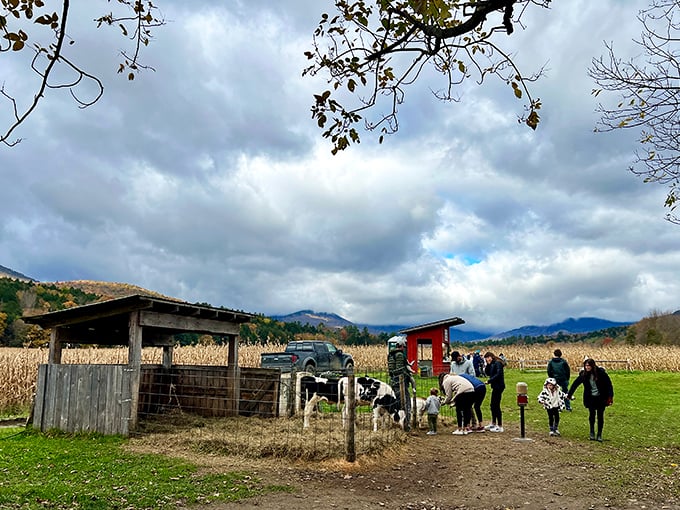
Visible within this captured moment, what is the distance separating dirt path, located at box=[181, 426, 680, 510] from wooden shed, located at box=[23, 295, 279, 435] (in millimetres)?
2813

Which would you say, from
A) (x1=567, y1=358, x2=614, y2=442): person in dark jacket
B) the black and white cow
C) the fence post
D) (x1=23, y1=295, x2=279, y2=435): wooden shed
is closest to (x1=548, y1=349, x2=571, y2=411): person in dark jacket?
(x1=567, y1=358, x2=614, y2=442): person in dark jacket

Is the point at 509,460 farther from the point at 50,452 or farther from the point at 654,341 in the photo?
the point at 654,341

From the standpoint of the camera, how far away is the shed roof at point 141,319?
1151 centimetres

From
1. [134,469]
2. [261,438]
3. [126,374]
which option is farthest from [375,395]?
[126,374]

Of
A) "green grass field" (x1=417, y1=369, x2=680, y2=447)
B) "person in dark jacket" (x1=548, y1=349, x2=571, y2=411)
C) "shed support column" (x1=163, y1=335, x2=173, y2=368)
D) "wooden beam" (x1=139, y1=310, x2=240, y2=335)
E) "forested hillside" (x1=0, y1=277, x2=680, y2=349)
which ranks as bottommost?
"green grass field" (x1=417, y1=369, x2=680, y2=447)

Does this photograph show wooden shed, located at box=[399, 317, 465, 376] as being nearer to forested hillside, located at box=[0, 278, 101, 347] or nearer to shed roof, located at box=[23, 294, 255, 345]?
shed roof, located at box=[23, 294, 255, 345]

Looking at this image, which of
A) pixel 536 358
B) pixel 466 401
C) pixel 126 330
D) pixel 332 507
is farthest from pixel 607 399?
pixel 536 358

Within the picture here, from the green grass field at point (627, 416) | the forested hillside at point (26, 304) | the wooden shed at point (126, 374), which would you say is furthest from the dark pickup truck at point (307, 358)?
the forested hillside at point (26, 304)

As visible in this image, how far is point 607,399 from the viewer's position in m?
11.1

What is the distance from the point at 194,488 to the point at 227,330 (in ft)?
21.4

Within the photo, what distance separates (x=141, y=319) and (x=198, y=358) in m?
14.8

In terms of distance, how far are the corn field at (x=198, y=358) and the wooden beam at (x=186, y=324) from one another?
342cm

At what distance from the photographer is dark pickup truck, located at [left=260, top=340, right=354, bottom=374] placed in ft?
73.5

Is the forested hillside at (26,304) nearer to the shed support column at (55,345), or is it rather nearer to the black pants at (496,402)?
the shed support column at (55,345)
